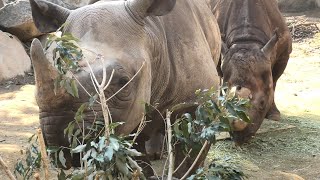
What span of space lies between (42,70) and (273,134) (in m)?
4.33

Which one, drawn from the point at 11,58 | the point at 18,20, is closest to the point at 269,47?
the point at 11,58

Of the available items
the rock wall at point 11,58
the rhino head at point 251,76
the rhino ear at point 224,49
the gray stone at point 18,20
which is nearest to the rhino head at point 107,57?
the rhino head at point 251,76

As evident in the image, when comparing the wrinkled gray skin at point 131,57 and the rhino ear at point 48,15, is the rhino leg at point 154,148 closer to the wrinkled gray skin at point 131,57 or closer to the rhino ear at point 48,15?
the wrinkled gray skin at point 131,57

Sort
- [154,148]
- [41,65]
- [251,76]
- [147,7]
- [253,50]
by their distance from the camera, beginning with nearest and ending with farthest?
[41,65] < [147,7] < [154,148] < [251,76] < [253,50]

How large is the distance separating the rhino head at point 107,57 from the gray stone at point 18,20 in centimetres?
549

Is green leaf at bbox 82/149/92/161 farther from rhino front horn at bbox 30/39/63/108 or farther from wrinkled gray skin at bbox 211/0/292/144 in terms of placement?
wrinkled gray skin at bbox 211/0/292/144

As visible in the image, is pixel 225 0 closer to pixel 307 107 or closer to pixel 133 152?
pixel 307 107

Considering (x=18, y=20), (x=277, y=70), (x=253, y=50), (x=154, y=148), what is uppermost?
(x=253, y=50)

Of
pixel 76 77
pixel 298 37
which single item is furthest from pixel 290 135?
pixel 298 37

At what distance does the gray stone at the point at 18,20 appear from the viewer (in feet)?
29.6

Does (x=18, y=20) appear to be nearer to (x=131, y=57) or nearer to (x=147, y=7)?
(x=147, y=7)

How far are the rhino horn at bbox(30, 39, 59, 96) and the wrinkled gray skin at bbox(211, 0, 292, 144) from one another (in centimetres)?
304

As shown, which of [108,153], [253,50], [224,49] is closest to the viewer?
[108,153]

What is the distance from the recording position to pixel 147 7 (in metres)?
3.45
